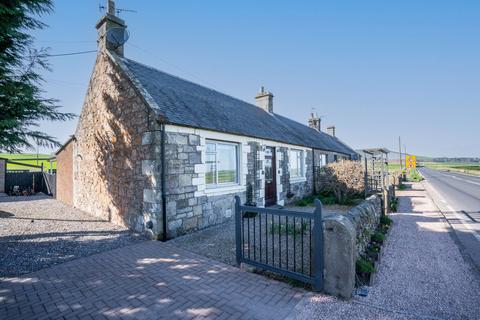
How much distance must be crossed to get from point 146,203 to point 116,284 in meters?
2.81

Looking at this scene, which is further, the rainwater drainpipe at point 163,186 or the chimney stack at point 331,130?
the chimney stack at point 331,130

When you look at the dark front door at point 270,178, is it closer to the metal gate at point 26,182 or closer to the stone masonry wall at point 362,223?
the stone masonry wall at point 362,223

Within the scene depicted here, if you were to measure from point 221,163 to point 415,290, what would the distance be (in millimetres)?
5933

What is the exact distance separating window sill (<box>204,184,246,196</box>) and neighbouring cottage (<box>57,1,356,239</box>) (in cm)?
3

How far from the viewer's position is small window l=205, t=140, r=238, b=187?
7755 mm

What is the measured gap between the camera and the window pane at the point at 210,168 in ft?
25.1

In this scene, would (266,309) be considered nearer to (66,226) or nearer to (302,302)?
(302,302)

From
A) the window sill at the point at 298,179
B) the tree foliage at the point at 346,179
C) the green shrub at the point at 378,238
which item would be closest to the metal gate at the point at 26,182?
the window sill at the point at 298,179

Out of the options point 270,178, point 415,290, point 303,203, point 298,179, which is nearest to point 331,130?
point 298,179

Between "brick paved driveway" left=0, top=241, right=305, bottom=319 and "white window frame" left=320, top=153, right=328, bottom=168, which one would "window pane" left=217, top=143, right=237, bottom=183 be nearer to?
"brick paved driveway" left=0, top=241, right=305, bottom=319

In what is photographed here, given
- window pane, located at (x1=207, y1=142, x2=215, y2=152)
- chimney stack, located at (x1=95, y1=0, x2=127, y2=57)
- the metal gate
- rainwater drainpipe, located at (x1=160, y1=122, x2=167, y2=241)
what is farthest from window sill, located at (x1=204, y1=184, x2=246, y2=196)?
the metal gate

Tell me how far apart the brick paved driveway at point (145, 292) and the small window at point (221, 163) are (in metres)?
3.38

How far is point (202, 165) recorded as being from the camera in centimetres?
716

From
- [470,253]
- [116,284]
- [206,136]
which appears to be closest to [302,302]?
[116,284]
